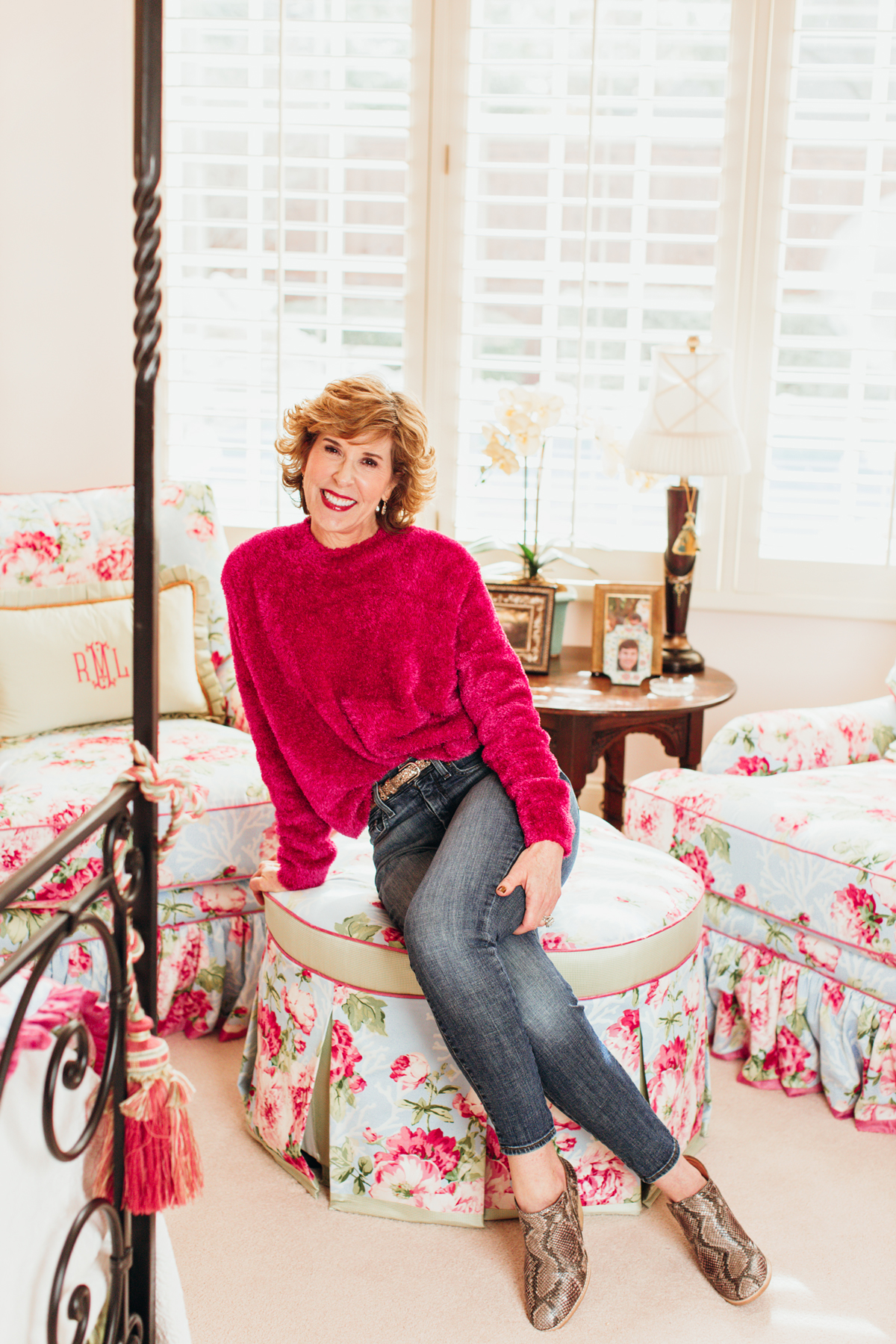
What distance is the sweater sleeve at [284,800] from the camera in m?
1.72

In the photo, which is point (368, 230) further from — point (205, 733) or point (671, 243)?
point (205, 733)

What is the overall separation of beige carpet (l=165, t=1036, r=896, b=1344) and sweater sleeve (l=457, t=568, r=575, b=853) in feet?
1.89

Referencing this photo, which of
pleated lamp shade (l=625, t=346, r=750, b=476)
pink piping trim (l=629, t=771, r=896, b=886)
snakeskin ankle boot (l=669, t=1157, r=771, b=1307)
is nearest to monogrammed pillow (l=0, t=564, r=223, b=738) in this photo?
pink piping trim (l=629, t=771, r=896, b=886)

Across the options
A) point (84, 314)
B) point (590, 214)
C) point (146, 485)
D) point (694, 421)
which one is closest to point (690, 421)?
point (694, 421)

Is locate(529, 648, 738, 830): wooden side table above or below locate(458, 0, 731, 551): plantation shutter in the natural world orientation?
below

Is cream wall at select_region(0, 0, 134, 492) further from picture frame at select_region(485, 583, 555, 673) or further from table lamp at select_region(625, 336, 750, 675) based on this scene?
table lamp at select_region(625, 336, 750, 675)

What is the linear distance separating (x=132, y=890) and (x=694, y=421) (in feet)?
6.29

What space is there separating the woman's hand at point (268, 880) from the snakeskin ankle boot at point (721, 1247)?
0.71 meters

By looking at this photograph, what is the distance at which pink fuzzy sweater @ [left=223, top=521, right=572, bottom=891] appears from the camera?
1.68m

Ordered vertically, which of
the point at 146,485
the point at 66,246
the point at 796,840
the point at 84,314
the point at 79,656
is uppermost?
the point at 66,246

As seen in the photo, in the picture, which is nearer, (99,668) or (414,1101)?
(414,1101)

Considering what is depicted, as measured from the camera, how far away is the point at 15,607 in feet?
7.59

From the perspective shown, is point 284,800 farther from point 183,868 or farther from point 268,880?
point 183,868

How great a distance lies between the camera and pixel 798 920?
198cm
